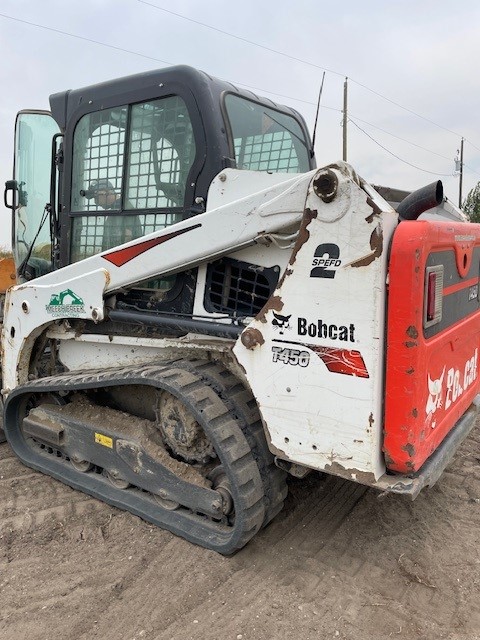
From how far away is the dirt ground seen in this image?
226 centimetres

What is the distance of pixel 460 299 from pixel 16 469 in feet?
10.2

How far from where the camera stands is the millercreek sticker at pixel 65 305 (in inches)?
127

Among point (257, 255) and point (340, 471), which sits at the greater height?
point (257, 255)

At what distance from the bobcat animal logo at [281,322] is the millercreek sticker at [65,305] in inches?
54.5

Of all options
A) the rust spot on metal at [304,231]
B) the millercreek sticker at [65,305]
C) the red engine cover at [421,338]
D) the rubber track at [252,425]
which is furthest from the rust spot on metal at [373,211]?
the millercreek sticker at [65,305]

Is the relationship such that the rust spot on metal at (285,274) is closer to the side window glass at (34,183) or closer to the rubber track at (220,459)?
the rubber track at (220,459)

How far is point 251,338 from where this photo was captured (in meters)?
2.45

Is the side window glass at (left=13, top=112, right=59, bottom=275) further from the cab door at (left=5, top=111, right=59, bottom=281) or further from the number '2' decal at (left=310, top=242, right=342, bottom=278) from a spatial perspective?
the number '2' decal at (left=310, top=242, right=342, bottom=278)

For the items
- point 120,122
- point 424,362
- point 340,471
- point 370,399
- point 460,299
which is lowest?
point 340,471

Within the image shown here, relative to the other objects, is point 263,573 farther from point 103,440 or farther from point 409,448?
point 103,440

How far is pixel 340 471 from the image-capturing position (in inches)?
90.0

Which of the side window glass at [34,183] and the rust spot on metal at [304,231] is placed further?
the side window glass at [34,183]

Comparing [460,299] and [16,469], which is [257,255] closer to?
[460,299]

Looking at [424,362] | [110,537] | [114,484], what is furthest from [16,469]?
[424,362]
